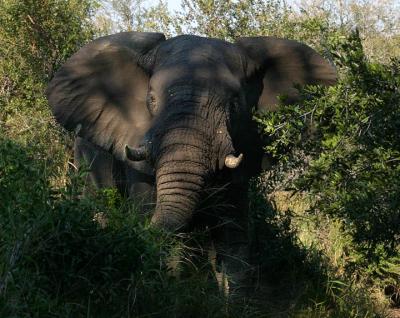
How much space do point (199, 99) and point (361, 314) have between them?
1.87m

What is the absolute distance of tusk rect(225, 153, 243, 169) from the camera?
22.2 ft

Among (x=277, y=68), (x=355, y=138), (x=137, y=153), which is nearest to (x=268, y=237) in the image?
(x=277, y=68)

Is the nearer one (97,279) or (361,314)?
(97,279)

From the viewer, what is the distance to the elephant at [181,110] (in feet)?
22.0

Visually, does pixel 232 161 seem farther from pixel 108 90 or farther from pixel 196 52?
pixel 108 90

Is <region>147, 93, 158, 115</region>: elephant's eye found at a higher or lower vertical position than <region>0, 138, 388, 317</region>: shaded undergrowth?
lower

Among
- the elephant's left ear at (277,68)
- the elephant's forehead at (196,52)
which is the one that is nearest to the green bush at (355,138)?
the elephant's forehead at (196,52)

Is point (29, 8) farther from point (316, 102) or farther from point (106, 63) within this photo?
point (316, 102)

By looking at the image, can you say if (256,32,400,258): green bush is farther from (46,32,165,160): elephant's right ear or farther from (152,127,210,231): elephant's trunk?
(46,32,165,160): elephant's right ear

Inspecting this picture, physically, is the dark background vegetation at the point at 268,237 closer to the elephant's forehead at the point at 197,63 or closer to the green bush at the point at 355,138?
the green bush at the point at 355,138

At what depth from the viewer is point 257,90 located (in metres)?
8.04

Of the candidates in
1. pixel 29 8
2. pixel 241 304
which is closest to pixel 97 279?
pixel 241 304

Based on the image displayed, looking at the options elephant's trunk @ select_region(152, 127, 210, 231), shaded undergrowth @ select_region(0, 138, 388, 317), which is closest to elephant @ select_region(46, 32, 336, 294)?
elephant's trunk @ select_region(152, 127, 210, 231)

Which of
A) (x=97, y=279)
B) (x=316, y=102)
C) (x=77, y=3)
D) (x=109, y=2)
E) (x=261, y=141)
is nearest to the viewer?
(x=97, y=279)
